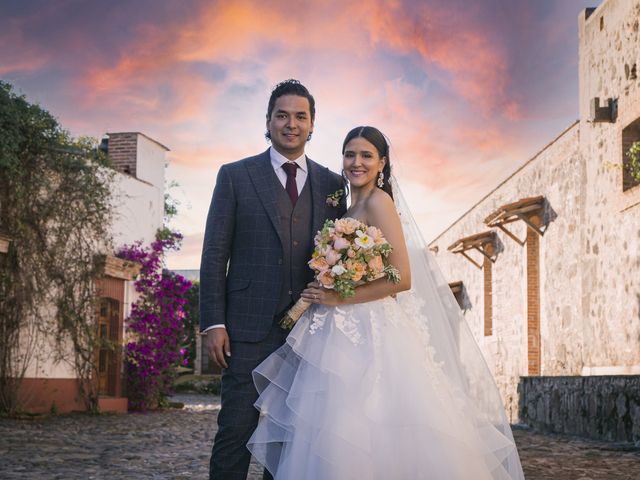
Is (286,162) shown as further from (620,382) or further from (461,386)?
(620,382)

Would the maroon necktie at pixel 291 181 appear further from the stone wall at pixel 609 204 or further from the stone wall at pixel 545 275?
the stone wall at pixel 545 275

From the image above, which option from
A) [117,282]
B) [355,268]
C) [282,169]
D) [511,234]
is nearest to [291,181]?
[282,169]

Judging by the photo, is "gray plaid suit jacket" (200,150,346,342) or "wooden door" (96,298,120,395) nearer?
"gray plaid suit jacket" (200,150,346,342)

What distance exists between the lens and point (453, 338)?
12.2 feet

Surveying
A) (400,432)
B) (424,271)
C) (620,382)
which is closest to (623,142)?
(620,382)

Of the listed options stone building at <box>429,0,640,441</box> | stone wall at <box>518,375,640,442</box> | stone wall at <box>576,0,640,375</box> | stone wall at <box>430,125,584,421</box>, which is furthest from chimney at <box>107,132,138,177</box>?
stone wall at <box>518,375,640,442</box>

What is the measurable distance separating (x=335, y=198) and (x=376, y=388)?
926mm

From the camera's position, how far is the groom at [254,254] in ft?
11.1

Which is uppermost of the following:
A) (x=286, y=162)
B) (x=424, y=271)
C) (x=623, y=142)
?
(x=623, y=142)

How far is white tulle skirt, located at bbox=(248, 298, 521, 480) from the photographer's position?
311cm

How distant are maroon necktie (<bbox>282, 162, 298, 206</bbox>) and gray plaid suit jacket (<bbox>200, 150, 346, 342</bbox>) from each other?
6 cm

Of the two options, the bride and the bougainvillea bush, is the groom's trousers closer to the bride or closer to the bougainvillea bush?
the bride

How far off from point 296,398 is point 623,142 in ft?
27.0

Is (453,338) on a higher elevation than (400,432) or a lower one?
higher
